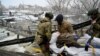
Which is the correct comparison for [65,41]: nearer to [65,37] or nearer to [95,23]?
[65,37]

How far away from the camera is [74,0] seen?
33406mm

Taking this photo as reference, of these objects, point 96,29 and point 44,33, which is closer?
point 96,29

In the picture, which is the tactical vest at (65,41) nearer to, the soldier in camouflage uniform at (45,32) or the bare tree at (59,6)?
the soldier in camouflage uniform at (45,32)

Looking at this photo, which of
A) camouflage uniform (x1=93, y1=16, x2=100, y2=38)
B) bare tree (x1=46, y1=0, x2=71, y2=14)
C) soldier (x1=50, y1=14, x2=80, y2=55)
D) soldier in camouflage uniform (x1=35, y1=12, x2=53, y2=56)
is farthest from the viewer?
bare tree (x1=46, y1=0, x2=71, y2=14)

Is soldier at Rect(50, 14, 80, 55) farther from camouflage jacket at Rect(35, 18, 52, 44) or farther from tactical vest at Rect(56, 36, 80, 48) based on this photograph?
camouflage jacket at Rect(35, 18, 52, 44)

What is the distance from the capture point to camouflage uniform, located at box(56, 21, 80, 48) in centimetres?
543

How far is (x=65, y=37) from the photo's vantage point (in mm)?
5531

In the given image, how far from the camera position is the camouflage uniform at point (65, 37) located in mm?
5434

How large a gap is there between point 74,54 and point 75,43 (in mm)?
422

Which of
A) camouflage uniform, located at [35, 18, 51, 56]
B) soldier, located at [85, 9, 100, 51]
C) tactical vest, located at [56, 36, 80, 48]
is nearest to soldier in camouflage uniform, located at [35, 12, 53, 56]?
camouflage uniform, located at [35, 18, 51, 56]

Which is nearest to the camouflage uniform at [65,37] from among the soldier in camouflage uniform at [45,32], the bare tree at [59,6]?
the soldier in camouflage uniform at [45,32]

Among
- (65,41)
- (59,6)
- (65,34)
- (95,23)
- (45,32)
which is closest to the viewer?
(95,23)

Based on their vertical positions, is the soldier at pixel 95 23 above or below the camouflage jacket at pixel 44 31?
above

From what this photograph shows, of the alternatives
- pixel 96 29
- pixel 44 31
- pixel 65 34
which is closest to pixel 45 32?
pixel 44 31
